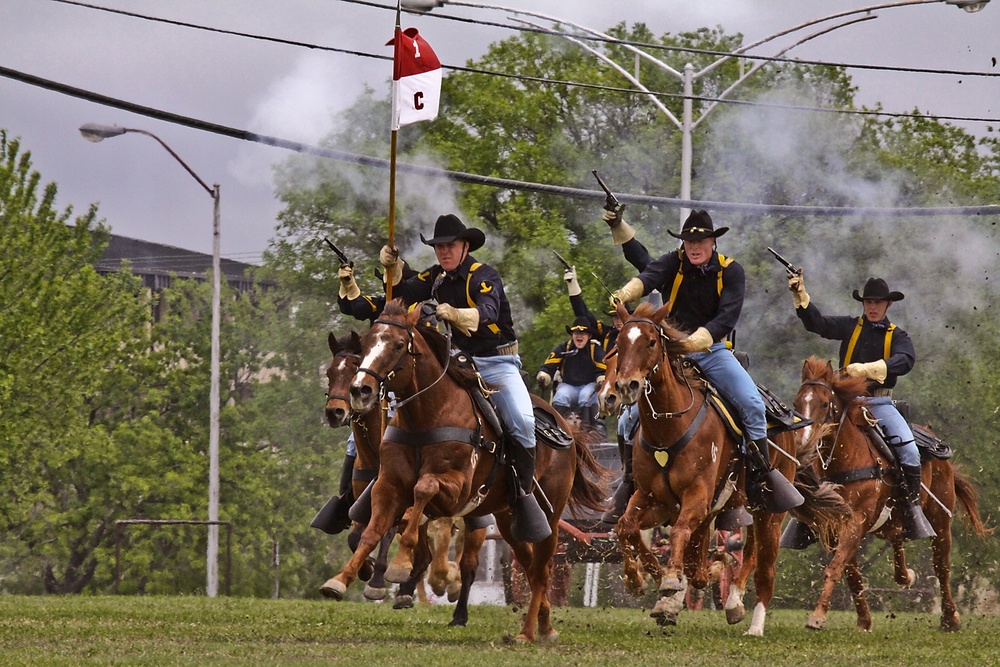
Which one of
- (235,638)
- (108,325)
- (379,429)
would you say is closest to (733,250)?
(108,325)

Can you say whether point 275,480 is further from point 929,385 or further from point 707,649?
point 707,649

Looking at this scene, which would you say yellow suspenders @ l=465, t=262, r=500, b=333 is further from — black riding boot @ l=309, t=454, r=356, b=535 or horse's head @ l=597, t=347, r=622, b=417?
black riding boot @ l=309, t=454, r=356, b=535

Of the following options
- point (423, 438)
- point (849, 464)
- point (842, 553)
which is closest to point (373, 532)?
point (423, 438)

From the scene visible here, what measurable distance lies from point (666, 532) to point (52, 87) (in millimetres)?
13599

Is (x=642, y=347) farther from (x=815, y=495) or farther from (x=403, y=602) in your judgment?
(x=403, y=602)

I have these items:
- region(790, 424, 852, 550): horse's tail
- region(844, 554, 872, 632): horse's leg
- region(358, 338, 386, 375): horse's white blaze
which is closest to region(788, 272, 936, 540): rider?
region(844, 554, 872, 632): horse's leg

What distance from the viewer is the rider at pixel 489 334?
519 inches

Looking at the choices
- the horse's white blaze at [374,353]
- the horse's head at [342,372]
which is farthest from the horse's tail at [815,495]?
the horse's white blaze at [374,353]

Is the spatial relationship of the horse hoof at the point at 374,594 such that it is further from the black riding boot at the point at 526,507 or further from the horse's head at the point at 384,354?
the black riding boot at the point at 526,507

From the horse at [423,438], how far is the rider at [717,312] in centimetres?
210

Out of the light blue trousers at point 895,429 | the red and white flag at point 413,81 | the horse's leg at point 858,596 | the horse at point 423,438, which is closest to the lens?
the horse at point 423,438

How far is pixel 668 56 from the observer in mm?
44344

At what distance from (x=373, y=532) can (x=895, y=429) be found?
301 inches

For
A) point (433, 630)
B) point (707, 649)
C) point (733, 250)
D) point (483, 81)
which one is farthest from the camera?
point (483, 81)
